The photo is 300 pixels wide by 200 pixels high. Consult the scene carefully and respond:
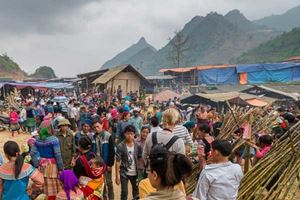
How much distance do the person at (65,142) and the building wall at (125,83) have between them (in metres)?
21.9

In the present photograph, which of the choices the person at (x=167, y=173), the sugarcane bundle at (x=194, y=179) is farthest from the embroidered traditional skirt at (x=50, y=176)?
the person at (x=167, y=173)

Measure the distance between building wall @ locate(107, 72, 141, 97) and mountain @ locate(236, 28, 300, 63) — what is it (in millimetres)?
24942

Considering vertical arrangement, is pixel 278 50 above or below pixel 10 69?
above

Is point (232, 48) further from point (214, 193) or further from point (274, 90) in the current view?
point (214, 193)

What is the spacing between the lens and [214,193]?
3.11 meters

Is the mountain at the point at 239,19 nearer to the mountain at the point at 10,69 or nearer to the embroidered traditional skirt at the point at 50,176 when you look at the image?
the mountain at the point at 10,69

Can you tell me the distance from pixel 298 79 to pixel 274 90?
8.94m

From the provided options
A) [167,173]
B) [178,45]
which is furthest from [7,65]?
[167,173]

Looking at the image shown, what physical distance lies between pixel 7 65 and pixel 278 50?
4854 centimetres

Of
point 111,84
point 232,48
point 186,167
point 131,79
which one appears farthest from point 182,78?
point 232,48

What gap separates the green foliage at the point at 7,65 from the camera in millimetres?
65625

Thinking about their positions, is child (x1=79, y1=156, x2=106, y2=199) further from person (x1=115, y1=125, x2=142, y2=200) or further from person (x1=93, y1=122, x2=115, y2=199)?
person (x1=93, y1=122, x2=115, y2=199)

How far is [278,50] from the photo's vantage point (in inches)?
2076

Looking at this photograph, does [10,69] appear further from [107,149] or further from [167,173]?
[167,173]
